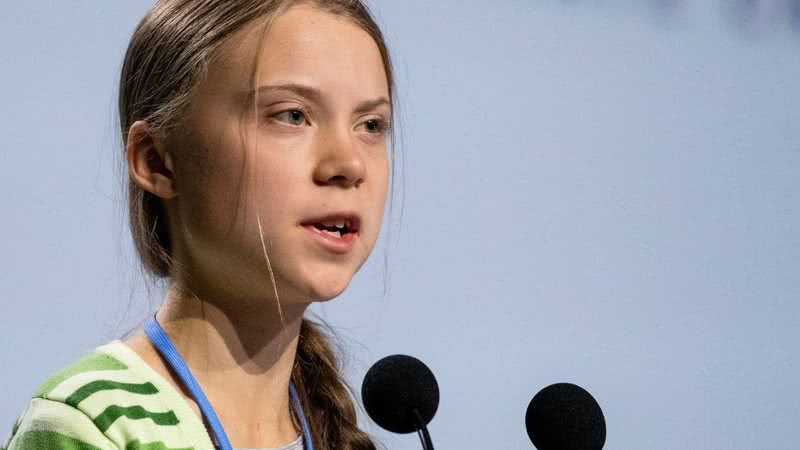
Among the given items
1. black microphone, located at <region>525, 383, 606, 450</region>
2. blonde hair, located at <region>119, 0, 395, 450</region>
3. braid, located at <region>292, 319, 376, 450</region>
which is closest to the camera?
black microphone, located at <region>525, 383, 606, 450</region>

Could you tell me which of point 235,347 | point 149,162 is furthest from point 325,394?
point 149,162

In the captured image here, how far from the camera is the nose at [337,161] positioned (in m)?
0.90

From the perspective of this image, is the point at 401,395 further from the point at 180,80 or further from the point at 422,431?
the point at 180,80

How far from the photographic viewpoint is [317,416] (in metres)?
1.10

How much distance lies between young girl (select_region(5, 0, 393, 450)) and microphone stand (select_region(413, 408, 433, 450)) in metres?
0.11

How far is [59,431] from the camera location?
0.86 metres

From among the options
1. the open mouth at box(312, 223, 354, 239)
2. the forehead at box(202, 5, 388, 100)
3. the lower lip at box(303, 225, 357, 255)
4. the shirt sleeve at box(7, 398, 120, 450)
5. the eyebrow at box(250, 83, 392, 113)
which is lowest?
the shirt sleeve at box(7, 398, 120, 450)

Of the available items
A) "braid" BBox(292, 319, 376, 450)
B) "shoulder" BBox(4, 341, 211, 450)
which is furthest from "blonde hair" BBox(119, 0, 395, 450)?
"shoulder" BBox(4, 341, 211, 450)

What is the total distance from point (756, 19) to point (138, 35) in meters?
1.06

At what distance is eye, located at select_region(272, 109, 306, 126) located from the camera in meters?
0.91

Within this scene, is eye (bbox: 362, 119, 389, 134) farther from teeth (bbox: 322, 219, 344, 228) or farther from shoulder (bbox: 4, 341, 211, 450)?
shoulder (bbox: 4, 341, 211, 450)

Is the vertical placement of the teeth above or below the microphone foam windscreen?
above

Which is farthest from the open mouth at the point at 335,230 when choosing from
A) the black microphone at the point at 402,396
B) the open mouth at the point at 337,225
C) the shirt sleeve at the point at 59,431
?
the shirt sleeve at the point at 59,431

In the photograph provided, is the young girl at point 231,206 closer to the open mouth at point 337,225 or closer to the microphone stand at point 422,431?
the open mouth at point 337,225
